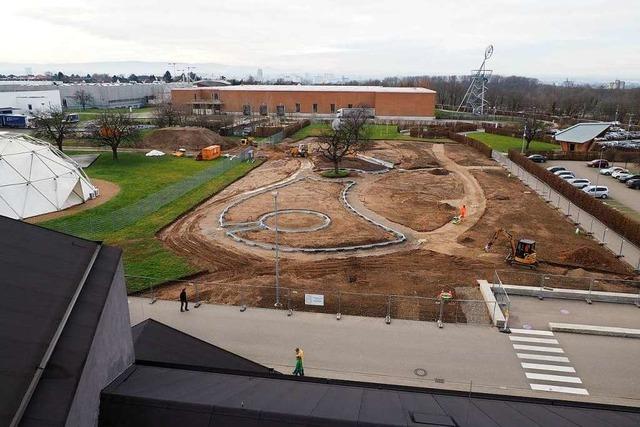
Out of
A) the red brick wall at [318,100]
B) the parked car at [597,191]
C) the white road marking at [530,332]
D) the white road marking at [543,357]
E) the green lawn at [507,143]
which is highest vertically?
the red brick wall at [318,100]

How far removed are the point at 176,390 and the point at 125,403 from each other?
37.1 inches

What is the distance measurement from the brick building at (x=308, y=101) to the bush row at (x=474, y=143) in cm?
2186

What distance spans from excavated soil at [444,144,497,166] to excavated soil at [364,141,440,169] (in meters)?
2.97

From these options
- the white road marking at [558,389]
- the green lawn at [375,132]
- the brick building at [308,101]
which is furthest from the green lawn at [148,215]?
the brick building at [308,101]

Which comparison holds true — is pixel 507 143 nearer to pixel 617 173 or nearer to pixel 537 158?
pixel 537 158

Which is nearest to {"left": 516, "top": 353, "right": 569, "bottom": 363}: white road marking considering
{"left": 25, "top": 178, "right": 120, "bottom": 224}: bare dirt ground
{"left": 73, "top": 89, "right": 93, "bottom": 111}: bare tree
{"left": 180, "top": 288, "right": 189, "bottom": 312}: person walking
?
{"left": 180, "top": 288, "right": 189, "bottom": 312}: person walking

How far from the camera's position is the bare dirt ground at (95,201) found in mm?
34719

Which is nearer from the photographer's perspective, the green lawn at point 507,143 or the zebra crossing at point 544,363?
the zebra crossing at point 544,363

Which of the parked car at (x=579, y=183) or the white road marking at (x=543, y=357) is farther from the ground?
the parked car at (x=579, y=183)

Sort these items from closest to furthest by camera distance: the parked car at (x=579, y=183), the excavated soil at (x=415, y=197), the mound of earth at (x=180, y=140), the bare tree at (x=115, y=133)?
the excavated soil at (x=415, y=197), the parked car at (x=579, y=183), the bare tree at (x=115, y=133), the mound of earth at (x=180, y=140)

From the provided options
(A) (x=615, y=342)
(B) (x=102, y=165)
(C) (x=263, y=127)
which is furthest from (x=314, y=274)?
(C) (x=263, y=127)

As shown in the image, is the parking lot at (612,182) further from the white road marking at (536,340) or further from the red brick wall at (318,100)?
the red brick wall at (318,100)

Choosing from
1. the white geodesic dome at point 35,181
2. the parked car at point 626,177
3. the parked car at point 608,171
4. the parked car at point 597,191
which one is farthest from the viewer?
the parked car at point 608,171

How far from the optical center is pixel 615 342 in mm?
19094
